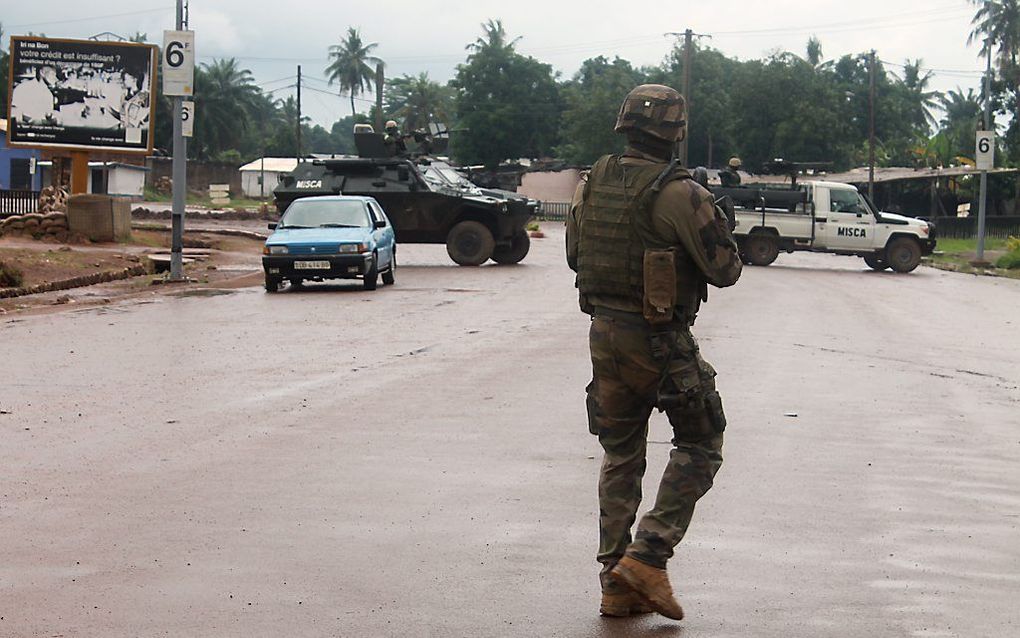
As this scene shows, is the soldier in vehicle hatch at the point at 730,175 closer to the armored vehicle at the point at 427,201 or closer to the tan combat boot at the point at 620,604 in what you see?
the armored vehicle at the point at 427,201

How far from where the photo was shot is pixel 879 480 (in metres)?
7.49

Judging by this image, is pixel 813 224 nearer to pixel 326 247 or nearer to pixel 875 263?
pixel 875 263

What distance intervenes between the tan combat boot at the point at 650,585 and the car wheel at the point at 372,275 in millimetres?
15845

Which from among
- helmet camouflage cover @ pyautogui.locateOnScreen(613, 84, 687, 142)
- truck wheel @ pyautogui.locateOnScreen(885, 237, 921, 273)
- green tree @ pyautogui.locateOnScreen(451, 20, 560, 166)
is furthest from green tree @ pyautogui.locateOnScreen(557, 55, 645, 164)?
helmet camouflage cover @ pyautogui.locateOnScreen(613, 84, 687, 142)

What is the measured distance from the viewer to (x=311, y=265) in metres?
20.3

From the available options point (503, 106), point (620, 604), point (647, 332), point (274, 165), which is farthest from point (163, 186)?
point (620, 604)

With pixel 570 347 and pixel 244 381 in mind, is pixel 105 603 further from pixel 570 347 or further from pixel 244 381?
pixel 570 347

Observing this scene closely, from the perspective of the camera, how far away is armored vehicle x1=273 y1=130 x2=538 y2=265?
26797 mm

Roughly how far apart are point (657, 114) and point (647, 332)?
754 millimetres

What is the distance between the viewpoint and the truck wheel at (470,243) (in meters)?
26.7

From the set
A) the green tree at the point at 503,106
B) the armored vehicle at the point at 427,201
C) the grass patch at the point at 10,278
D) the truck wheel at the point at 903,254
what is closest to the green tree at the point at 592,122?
the green tree at the point at 503,106

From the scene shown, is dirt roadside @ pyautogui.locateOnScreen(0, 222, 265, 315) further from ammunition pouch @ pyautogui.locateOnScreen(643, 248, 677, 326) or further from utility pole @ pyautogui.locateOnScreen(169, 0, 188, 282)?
ammunition pouch @ pyautogui.locateOnScreen(643, 248, 677, 326)

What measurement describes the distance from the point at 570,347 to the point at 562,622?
8.81 m

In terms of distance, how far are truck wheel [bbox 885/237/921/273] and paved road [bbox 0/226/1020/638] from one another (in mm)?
15985
